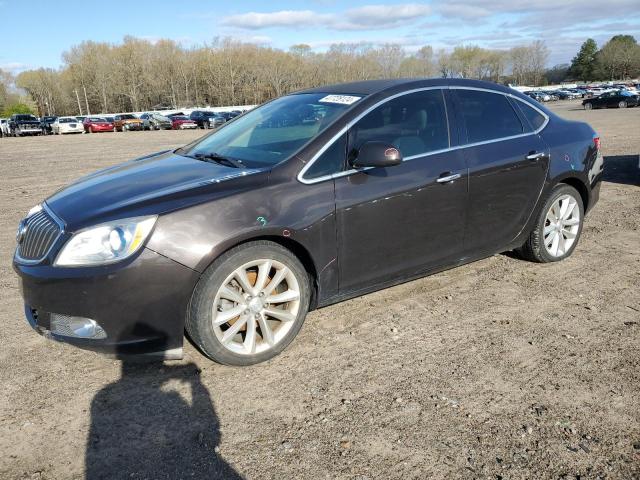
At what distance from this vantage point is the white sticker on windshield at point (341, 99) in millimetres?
3928

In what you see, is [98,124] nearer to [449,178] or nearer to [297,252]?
[449,178]

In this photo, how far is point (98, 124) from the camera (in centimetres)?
4434

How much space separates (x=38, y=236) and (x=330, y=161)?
190 centimetres

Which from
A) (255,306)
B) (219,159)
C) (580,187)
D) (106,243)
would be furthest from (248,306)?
(580,187)

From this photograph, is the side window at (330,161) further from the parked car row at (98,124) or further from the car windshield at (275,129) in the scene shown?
the parked car row at (98,124)

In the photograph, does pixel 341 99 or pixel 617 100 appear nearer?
pixel 341 99

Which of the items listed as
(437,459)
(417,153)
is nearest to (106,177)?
(417,153)

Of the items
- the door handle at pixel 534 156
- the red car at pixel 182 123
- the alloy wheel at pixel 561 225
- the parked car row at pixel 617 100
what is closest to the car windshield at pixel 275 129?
the door handle at pixel 534 156

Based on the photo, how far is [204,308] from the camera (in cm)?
314

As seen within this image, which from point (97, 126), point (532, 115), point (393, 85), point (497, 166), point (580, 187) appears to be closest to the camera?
point (393, 85)

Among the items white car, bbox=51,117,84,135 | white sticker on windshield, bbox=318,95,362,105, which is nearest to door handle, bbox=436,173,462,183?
white sticker on windshield, bbox=318,95,362,105

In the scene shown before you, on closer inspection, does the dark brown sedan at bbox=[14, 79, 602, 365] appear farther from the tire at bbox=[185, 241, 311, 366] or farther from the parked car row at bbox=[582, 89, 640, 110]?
the parked car row at bbox=[582, 89, 640, 110]

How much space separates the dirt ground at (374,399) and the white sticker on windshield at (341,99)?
1607 mm

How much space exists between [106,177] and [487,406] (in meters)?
3.04
